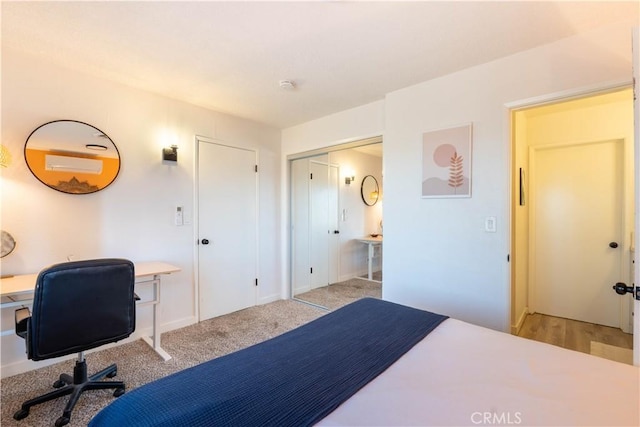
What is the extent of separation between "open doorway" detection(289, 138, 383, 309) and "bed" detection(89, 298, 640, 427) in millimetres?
2653

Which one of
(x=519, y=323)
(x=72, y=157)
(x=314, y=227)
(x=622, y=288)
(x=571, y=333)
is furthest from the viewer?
(x=314, y=227)

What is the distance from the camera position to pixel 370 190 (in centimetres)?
521

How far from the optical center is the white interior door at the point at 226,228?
11.2ft

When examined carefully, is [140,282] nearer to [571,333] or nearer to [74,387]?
[74,387]

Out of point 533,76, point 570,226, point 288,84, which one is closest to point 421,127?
point 533,76

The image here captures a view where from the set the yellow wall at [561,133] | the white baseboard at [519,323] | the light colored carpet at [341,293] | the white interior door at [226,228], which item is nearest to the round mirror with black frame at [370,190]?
the light colored carpet at [341,293]

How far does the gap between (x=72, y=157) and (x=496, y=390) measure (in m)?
3.39

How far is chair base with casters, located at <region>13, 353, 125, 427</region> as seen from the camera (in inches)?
69.3

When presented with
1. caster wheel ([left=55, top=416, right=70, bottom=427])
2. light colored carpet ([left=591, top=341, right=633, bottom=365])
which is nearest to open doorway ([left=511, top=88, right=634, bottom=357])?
light colored carpet ([left=591, top=341, right=633, bottom=365])

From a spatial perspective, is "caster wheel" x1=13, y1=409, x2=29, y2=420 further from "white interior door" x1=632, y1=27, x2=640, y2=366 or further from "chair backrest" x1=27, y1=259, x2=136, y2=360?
"white interior door" x1=632, y1=27, x2=640, y2=366

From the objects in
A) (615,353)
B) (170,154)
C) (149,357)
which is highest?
(170,154)

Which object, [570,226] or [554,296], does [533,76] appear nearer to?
[570,226]

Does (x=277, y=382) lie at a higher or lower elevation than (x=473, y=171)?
lower

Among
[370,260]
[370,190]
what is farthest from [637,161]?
[370,190]
